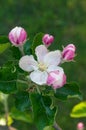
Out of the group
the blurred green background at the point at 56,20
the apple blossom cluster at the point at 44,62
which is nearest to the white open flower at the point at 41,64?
the apple blossom cluster at the point at 44,62

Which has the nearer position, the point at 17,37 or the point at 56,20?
the point at 17,37

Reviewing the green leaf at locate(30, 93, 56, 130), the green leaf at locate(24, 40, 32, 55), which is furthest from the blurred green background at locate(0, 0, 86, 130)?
the green leaf at locate(30, 93, 56, 130)

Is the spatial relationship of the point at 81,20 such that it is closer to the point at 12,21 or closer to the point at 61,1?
the point at 61,1

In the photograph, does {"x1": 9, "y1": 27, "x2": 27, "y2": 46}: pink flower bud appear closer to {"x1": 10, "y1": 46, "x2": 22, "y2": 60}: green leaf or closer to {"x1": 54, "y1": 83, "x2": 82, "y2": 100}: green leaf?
{"x1": 10, "y1": 46, "x2": 22, "y2": 60}: green leaf

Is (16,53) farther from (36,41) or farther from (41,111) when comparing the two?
(41,111)

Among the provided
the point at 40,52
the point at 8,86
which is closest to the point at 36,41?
the point at 40,52

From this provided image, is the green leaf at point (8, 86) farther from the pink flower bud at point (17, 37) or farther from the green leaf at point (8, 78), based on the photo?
the pink flower bud at point (17, 37)
